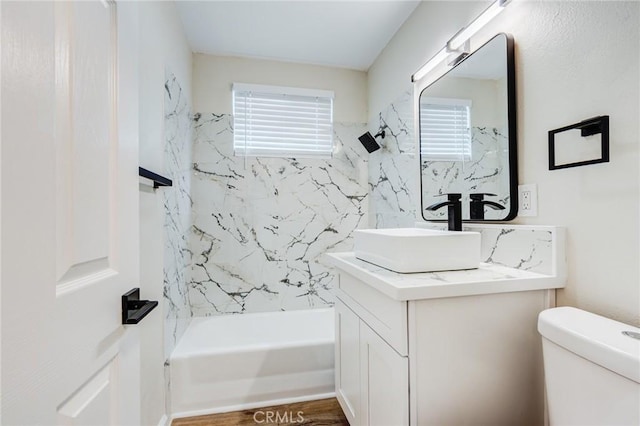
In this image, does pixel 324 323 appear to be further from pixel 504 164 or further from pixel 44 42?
pixel 44 42

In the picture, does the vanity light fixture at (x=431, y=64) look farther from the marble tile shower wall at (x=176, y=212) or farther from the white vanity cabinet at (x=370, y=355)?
the marble tile shower wall at (x=176, y=212)

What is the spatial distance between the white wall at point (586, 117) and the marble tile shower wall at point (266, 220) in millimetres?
1625

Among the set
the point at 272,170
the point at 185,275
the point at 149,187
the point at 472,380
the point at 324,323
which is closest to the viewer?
the point at 472,380

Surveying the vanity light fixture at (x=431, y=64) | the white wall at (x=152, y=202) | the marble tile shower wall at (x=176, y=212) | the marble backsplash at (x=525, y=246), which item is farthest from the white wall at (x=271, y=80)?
the marble backsplash at (x=525, y=246)

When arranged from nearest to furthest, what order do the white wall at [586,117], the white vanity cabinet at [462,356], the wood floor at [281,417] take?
the white wall at [586,117] < the white vanity cabinet at [462,356] < the wood floor at [281,417]

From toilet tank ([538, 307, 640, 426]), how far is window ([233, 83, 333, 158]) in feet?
7.11

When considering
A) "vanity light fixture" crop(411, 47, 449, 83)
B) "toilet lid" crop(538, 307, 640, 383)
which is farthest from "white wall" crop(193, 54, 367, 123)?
"toilet lid" crop(538, 307, 640, 383)

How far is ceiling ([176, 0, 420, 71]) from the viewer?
6.36ft

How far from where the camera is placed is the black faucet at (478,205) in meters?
1.36

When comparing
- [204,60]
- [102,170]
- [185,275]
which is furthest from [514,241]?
[204,60]

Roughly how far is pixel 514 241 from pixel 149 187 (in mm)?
1591

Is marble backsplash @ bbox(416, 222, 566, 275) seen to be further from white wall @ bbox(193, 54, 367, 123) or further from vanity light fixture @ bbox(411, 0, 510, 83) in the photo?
white wall @ bbox(193, 54, 367, 123)

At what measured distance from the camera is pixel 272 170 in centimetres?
262

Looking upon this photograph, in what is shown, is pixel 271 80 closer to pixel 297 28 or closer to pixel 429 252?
pixel 297 28
